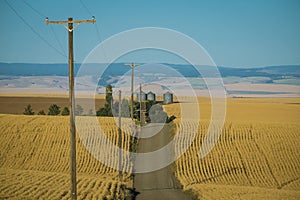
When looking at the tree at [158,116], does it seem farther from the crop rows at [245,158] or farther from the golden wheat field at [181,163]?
the crop rows at [245,158]

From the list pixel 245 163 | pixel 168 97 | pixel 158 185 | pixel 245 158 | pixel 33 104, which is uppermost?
pixel 168 97

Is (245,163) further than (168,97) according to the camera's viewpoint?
No

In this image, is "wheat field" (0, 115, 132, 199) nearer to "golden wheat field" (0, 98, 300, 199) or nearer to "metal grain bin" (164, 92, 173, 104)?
"golden wheat field" (0, 98, 300, 199)

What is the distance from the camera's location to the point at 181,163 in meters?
31.2

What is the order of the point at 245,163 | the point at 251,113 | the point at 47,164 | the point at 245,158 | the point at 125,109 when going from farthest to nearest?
the point at 251,113
the point at 125,109
the point at 245,158
the point at 245,163
the point at 47,164

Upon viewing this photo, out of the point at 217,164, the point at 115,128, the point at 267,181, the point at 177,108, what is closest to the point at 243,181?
the point at 267,181

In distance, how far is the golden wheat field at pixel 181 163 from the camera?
19.8 metres

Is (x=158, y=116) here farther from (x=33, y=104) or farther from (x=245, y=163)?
Answer: (x=33, y=104)

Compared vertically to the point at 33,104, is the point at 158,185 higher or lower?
lower

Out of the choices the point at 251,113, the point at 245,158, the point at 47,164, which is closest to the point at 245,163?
the point at 245,158

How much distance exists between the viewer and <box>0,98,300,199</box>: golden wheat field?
19772 mm

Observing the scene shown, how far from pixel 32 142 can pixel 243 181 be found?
18596 millimetres

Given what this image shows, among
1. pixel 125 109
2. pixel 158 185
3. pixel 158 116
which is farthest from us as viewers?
pixel 158 116

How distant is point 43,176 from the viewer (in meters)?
21.8
